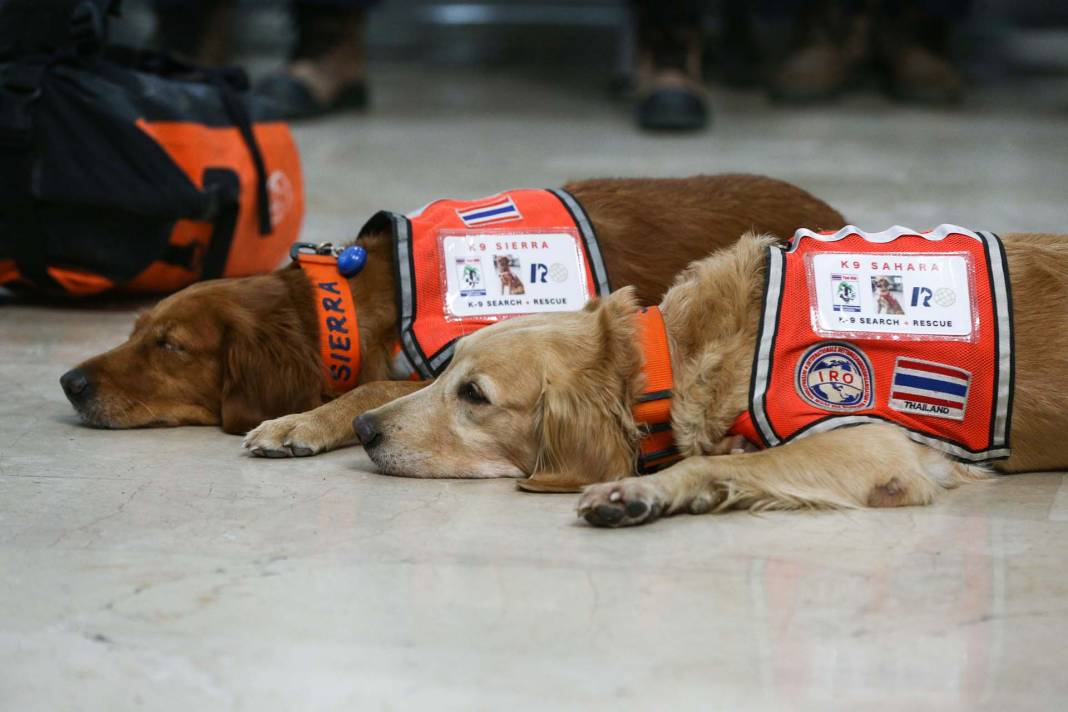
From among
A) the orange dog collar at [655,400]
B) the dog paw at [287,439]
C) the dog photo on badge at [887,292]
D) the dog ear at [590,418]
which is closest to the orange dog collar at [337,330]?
the dog paw at [287,439]

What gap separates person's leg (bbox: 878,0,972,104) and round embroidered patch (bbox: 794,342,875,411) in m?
6.02

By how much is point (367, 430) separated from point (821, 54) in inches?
240

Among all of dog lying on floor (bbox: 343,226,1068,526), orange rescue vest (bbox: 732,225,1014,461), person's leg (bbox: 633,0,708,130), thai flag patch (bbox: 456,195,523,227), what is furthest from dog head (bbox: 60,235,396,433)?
person's leg (bbox: 633,0,708,130)

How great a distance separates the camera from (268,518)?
110 inches

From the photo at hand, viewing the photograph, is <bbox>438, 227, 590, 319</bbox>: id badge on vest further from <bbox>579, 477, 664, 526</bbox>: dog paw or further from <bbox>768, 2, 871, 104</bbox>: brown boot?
<bbox>768, 2, 871, 104</bbox>: brown boot

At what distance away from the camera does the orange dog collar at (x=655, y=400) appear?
117 inches

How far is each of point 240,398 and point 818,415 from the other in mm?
1458

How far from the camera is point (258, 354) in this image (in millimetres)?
3426

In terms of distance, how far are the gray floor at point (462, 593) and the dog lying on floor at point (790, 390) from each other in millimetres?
84

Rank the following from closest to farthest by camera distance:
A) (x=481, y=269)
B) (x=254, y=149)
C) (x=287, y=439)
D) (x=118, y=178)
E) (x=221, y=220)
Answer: (x=287, y=439) → (x=481, y=269) → (x=118, y=178) → (x=221, y=220) → (x=254, y=149)

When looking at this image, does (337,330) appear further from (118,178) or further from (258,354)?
(118,178)

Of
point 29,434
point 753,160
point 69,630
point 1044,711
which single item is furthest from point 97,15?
point 1044,711

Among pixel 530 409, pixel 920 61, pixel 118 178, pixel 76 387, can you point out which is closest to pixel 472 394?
pixel 530 409

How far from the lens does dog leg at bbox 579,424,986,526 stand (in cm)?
278
